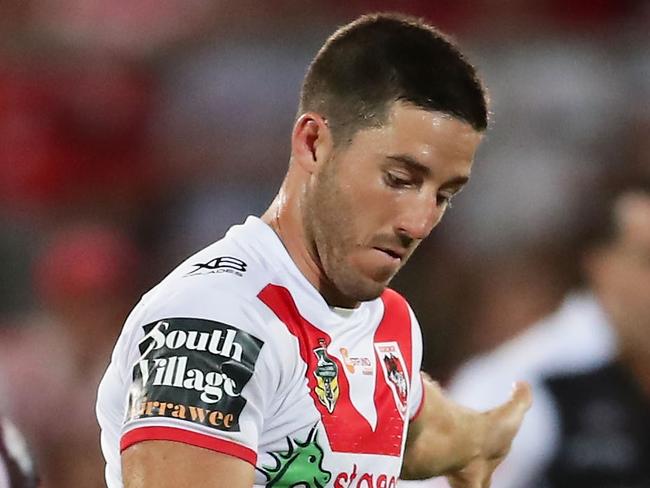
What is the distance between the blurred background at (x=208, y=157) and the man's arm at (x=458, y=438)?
5.13ft

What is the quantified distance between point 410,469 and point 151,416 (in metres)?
0.91

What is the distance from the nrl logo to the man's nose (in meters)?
0.23

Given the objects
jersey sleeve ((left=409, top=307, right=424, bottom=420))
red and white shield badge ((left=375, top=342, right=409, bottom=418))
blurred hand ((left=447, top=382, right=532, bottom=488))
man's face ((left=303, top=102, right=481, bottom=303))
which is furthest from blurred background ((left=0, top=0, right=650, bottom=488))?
man's face ((left=303, top=102, right=481, bottom=303))

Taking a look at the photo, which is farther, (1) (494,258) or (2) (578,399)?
(1) (494,258)

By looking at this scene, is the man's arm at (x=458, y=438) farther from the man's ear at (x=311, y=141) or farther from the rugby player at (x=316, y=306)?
the man's ear at (x=311, y=141)

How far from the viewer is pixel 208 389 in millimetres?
1590

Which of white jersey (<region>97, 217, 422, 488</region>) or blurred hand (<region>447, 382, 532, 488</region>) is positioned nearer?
white jersey (<region>97, 217, 422, 488</region>)

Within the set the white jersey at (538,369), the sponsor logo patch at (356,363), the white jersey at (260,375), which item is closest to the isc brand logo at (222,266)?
the white jersey at (260,375)

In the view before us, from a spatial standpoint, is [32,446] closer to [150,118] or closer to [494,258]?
[150,118]

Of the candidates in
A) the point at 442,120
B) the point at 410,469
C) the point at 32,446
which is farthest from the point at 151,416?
the point at 32,446

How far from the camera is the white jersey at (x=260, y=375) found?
1.59 m

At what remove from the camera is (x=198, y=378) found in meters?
1.59

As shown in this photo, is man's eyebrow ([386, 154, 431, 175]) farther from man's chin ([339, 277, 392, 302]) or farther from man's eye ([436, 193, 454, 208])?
man's chin ([339, 277, 392, 302])

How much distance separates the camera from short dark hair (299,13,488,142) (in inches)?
71.6
